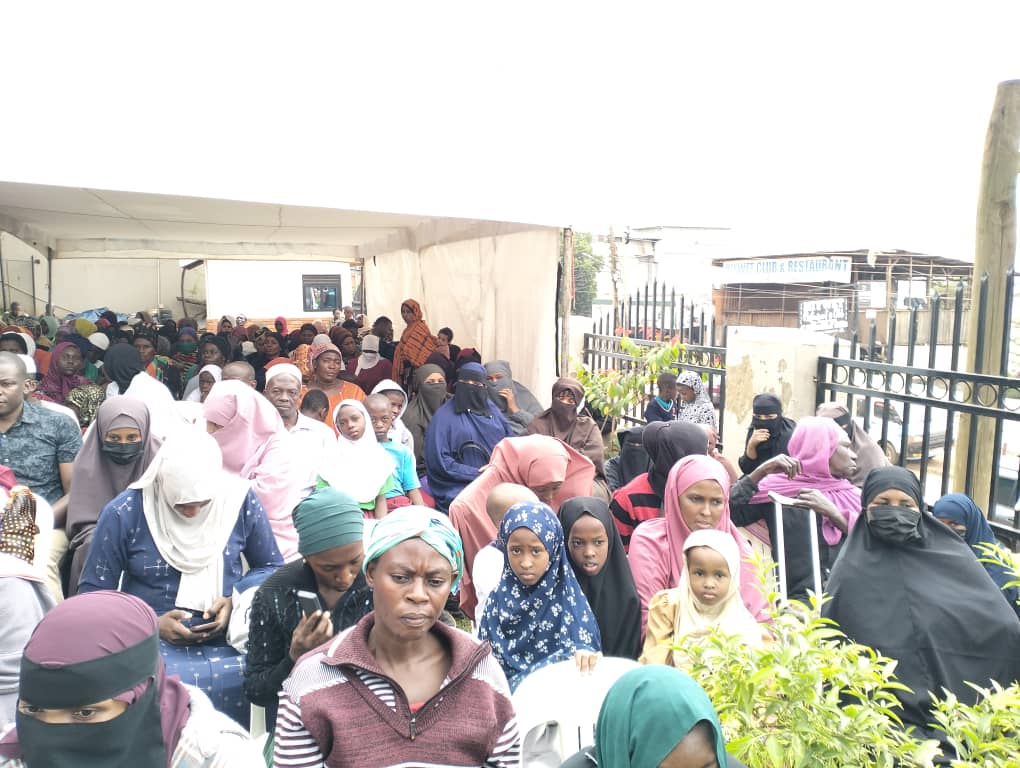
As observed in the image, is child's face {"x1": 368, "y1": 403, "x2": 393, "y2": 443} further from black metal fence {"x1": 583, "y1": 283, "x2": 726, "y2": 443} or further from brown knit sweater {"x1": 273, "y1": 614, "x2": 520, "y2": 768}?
brown knit sweater {"x1": 273, "y1": 614, "x2": 520, "y2": 768}

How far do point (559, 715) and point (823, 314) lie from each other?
13243 millimetres

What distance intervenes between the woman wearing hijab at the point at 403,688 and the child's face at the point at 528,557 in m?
0.99

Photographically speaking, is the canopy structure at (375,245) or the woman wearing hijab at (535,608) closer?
the woman wearing hijab at (535,608)

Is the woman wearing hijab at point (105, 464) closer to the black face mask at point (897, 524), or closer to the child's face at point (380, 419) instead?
the child's face at point (380, 419)

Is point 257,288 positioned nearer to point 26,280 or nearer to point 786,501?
point 26,280

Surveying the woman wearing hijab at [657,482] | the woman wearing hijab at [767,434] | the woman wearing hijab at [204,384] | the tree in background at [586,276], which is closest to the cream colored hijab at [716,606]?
the woman wearing hijab at [657,482]

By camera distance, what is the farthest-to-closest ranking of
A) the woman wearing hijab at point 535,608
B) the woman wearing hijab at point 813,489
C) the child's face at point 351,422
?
the child's face at point 351,422
the woman wearing hijab at point 813,489
the woman wearing hijab at point 535,608

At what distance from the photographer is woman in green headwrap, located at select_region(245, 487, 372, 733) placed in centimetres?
247

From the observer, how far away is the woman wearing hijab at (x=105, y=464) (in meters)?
3.75

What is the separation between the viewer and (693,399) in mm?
6355

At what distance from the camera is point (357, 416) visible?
16.2 ft

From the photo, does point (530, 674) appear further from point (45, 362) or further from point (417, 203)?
point (45, 362)

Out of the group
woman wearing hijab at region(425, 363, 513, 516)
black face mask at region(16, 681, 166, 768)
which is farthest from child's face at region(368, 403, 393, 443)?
black face mask at region(16, 681, 166, 768)

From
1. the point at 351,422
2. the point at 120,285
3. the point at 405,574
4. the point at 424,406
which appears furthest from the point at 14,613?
the point at 120,285
